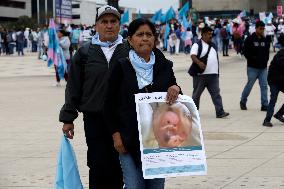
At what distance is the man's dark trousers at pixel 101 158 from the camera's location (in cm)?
525

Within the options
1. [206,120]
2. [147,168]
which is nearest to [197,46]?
[206,120]

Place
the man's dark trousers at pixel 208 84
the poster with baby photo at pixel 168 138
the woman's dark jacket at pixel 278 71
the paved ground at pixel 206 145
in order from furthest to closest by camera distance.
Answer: the man's dark trousers at pixel 208 84 → the woman's dark jacket at pixel 278 71 → the paved ground at pixel 206 145 → the poster with baby photo at pixel 168 138

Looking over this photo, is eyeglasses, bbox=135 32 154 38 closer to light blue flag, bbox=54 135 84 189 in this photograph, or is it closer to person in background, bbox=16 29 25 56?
light blue flag, bbox=54 135 84 189

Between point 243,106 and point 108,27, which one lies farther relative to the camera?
point 243,106

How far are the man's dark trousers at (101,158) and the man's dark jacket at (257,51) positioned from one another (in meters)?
8.84

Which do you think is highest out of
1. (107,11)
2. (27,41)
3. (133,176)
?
(107,11)

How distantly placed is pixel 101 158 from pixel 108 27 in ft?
3.18

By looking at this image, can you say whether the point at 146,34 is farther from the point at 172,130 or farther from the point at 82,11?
the point at 82,11

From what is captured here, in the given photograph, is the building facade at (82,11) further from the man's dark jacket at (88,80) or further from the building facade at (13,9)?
the man's dark jacket at (88,80)

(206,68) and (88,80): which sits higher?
(88,80)

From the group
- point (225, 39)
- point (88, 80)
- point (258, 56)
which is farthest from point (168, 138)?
point (225, 39)

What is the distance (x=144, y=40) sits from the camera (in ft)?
15.6

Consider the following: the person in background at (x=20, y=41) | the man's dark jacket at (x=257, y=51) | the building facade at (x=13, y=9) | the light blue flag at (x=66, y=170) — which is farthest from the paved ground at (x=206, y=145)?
A: the building facade at (x=13, y=9)

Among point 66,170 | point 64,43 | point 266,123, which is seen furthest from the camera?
point 64,43
